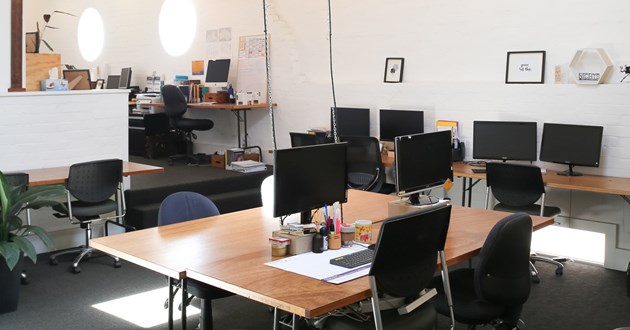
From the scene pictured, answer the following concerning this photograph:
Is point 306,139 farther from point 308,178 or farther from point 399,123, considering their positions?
point 308,178

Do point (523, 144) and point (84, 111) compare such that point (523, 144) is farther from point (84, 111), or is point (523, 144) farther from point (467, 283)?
point (84, 111)

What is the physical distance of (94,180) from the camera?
5.35m

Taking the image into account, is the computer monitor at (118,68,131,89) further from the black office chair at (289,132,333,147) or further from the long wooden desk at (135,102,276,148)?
the black office chair at (289,132,333,147)

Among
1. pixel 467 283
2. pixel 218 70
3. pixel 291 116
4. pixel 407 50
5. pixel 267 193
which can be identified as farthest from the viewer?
pixel 218 70

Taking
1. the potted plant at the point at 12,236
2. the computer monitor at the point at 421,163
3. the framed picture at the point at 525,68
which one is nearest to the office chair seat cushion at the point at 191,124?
the framed picture at the point at 525,68

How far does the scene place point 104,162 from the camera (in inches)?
212

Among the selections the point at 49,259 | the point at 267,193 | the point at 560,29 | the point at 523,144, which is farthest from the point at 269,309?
the point at 560,29

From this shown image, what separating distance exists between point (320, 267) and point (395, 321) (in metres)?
0.38

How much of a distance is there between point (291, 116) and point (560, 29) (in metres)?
3.45

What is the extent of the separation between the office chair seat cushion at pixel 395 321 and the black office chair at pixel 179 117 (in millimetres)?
6226

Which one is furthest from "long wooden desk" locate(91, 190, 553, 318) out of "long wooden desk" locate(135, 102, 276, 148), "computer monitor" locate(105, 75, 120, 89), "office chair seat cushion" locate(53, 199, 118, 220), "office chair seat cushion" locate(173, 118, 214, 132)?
"computer monitor" locate(105, 75, 120, 89)

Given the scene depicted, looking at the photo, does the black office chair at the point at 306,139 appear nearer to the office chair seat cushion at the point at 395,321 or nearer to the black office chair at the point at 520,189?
the black office chair at the point at 520,189

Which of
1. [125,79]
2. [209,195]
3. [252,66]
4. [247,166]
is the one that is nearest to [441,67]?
[247,166]

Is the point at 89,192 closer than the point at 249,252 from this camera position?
No
